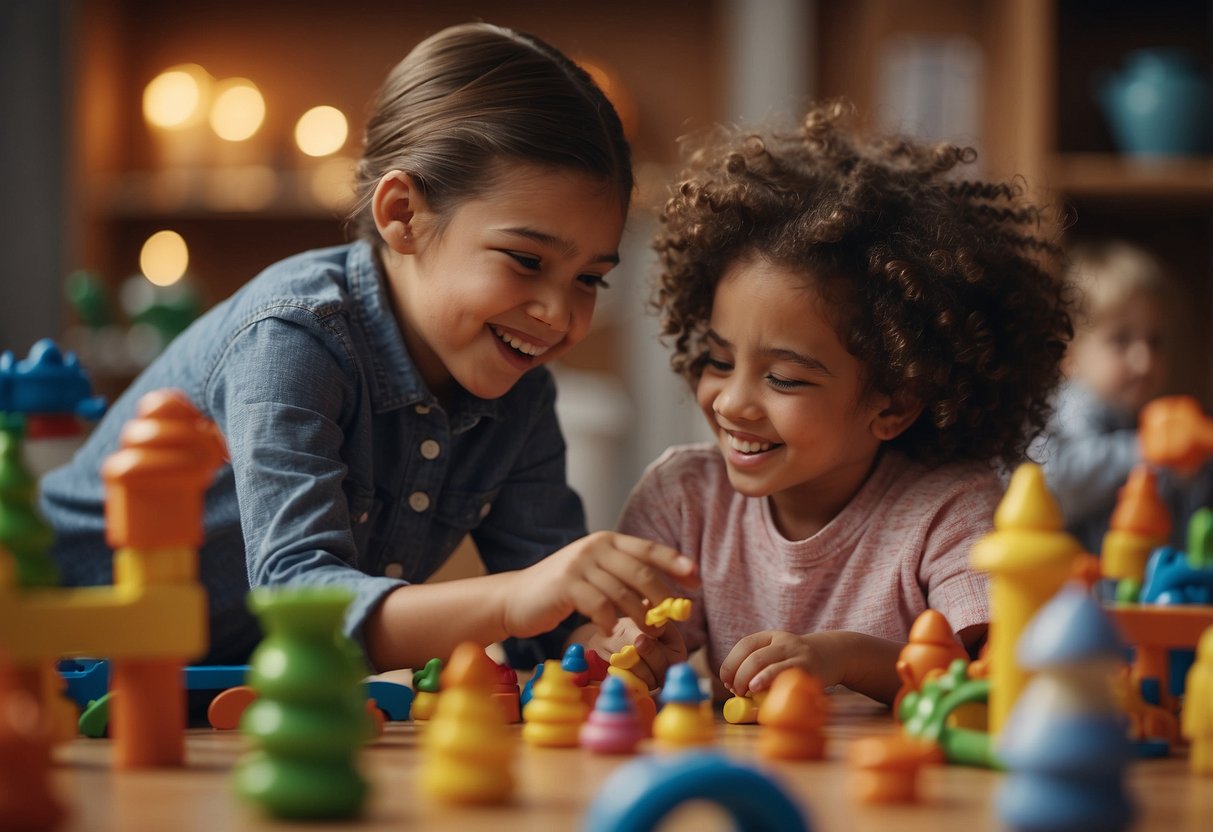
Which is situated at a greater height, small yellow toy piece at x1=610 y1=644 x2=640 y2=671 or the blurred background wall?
the blurred background wall

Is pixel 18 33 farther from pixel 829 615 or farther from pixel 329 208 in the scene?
pixel 829 615

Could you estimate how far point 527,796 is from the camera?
67cm

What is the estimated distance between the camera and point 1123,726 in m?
0.59

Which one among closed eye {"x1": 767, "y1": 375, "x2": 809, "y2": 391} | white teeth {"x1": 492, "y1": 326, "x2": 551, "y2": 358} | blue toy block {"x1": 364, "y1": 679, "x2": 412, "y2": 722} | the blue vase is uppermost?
the blue vase

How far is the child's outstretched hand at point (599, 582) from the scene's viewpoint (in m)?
0.89

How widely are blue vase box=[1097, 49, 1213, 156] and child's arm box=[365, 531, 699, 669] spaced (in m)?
2.46

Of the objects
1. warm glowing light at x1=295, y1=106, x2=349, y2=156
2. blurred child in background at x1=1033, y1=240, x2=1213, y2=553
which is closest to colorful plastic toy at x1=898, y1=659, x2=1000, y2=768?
blurred child in background at x1=1033, y1=240, x2=1213, y2=553

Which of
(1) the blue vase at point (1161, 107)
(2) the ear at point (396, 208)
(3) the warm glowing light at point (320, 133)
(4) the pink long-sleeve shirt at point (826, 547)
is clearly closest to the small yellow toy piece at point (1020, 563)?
(4) the pink long-sleeve shirt at point (826, 547)

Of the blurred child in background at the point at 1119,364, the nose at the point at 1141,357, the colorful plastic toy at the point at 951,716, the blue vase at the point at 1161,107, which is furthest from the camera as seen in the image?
the blue vase at the point at 1161,107

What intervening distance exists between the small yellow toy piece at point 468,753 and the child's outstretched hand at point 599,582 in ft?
0.69

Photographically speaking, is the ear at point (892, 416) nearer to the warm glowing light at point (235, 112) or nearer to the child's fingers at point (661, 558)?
the child's fingers at point (661, 558)

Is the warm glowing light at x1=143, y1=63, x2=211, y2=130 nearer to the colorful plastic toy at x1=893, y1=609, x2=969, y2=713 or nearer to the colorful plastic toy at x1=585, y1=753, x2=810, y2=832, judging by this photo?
the colorful plastic toy at x1=893, y1=609, x2=969, y2=713

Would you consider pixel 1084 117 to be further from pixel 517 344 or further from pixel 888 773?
pixel 888 773

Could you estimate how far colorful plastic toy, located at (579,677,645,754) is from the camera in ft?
2.60
